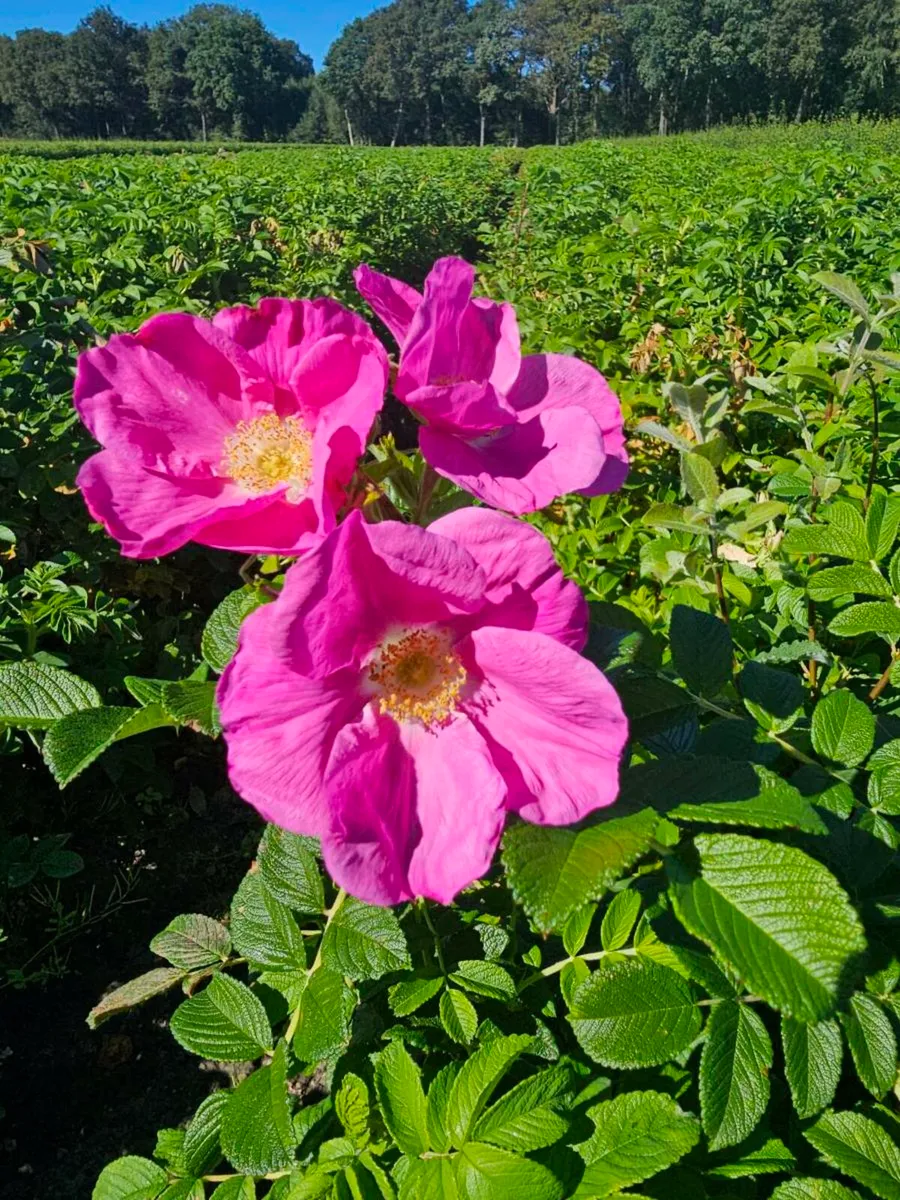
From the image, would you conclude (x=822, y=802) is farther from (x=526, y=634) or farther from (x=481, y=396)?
(x=481, y=396)

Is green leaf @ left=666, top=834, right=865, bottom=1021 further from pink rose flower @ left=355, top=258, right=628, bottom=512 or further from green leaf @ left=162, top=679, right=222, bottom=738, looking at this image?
green leaf @ left=162, top=679, right=222, bottom=738

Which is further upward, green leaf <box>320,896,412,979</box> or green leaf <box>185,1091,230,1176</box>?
green leaf <box>320,896,412,979</box>

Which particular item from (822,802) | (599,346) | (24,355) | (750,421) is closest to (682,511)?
(822,802)

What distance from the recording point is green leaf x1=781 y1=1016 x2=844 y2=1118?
87 centimetres

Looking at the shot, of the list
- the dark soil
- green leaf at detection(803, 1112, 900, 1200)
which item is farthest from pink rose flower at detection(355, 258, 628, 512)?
the dark soil

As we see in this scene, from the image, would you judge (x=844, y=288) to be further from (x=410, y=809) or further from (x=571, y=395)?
(x=410, y=809)

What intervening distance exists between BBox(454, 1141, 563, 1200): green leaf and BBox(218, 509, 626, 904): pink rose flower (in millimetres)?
358

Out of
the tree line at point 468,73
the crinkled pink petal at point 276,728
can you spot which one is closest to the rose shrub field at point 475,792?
the crinkled pink petal at point 276,728

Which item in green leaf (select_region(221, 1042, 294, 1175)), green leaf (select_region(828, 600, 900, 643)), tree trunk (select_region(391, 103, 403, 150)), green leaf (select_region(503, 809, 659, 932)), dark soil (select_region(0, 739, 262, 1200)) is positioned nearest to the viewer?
green leaf (select_region(503, 809, 659, 932))

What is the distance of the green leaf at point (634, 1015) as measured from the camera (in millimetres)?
924

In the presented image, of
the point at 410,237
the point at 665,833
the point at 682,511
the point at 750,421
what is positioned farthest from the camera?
the point at 410,237

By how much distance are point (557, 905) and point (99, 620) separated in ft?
7.17

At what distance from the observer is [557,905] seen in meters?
0.66

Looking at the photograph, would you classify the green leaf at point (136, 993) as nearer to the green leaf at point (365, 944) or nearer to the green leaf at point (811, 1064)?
the green leaf at point (365, 944)
